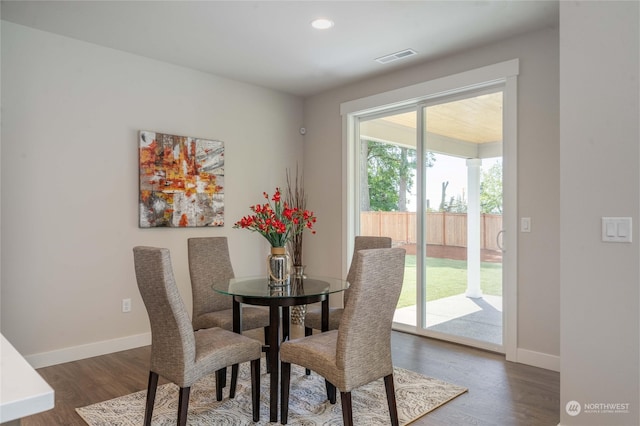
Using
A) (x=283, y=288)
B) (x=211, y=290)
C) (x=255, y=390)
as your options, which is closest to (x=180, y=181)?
(x=211, y=290)

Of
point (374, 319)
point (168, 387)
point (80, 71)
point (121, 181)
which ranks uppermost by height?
point (80, 71)

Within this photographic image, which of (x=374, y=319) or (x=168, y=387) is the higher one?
(x=374, y=319)

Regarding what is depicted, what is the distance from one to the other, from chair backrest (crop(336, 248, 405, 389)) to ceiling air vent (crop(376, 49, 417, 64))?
2337 mm

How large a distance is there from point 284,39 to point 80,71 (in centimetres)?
176

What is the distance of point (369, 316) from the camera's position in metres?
2.14

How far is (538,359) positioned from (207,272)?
2.71 meters

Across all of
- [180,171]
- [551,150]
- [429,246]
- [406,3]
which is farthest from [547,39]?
[180,171]

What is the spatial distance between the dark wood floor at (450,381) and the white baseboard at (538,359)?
0.24ft

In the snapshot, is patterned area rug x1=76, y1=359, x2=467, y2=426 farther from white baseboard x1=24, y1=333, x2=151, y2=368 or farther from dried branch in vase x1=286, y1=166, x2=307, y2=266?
dried branch in vase x1=286, y1=166, x2=307, y2=266

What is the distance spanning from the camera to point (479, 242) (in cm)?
391

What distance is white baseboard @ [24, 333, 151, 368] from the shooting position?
134 inches

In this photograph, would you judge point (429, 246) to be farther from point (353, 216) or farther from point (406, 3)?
point (406, 3)

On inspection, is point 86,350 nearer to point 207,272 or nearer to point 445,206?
point 207,272

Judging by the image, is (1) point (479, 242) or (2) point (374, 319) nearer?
(2) point (374, 319)
